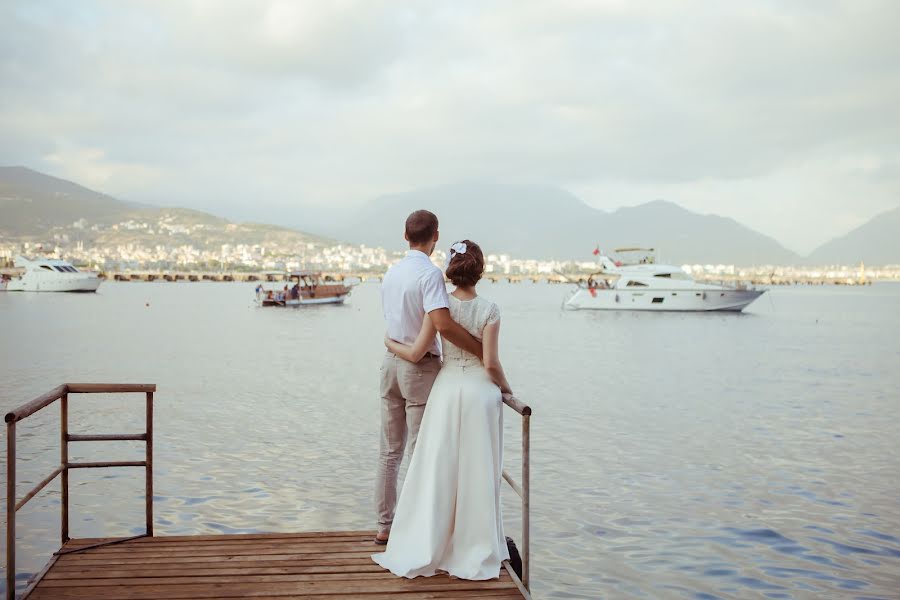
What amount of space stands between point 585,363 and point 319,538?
23763mm

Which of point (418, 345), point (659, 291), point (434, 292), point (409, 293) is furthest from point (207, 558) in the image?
point (659, 291)

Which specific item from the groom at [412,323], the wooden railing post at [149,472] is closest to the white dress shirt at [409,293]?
the groom at [412,323]

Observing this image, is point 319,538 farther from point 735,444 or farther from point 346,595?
point 735,444

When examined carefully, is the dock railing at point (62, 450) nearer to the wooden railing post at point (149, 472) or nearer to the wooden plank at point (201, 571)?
the wooden railing post at point (149, 472)

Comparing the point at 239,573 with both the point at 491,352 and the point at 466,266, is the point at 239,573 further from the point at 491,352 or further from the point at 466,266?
the point at 466,266

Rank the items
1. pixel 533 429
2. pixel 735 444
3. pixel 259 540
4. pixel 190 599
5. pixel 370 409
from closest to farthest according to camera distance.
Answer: pixel 190 599, pixel 259 540, pixel 735 444, pixel 533 429, pixel 370 409

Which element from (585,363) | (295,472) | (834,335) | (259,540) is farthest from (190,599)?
(834,335)

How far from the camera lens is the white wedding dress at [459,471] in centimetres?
520

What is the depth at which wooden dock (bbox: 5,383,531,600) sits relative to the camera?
492cm

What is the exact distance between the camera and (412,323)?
5.50 meters

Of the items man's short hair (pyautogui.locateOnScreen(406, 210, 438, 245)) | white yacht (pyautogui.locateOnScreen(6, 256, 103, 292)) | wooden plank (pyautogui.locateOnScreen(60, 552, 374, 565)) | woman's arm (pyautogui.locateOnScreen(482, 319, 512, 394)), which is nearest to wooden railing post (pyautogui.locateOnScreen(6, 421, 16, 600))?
wooden plank (pyautogui.locateOnScreen(60, 552, 374, 565))

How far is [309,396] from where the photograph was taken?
63.5 ft

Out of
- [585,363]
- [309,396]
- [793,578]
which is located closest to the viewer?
[793,578]

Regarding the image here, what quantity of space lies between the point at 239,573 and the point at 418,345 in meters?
1.77
